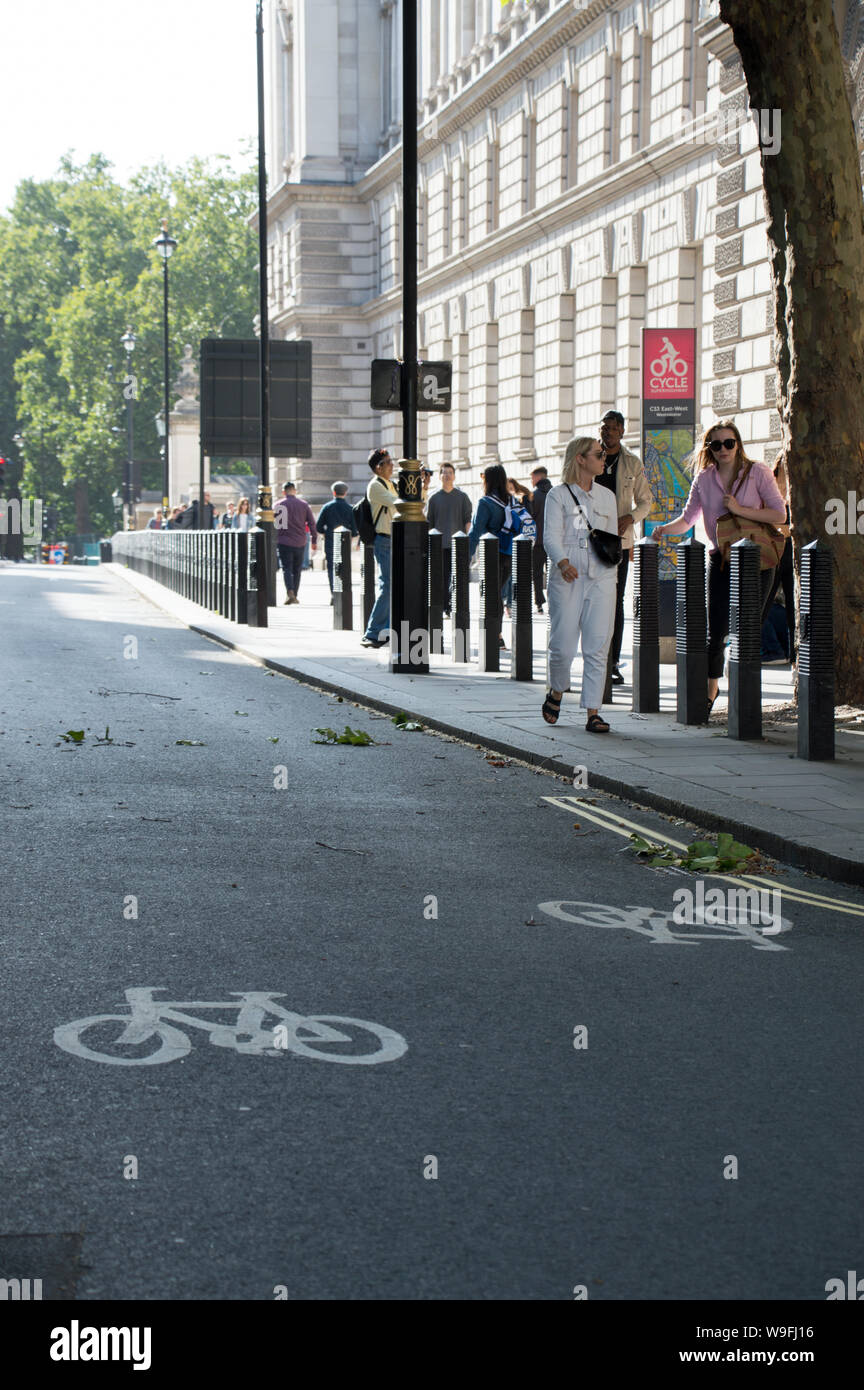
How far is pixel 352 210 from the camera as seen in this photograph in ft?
184

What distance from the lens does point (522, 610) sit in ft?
49.5

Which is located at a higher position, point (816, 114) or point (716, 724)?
point (816, 114)

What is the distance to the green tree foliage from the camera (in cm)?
9325

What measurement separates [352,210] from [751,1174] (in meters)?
54.7

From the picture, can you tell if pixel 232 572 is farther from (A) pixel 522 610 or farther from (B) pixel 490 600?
(A) pixel 522 610

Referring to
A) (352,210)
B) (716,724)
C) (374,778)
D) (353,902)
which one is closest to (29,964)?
(353,902)

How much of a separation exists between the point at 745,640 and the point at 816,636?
1.07 meters

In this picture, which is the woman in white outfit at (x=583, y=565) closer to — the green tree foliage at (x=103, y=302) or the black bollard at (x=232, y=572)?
the black bollard at (x=232, y=572)

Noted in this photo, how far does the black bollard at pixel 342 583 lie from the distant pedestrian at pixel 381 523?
2235 millimetres
